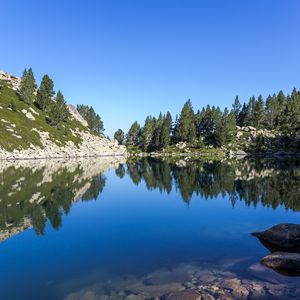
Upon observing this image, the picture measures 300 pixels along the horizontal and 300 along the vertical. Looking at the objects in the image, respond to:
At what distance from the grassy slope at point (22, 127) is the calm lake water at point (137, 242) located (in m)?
82.4

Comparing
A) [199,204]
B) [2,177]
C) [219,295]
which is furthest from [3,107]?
[219,295]

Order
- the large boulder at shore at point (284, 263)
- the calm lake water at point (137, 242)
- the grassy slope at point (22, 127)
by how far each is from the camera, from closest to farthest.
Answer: the calm lake water at point (137, 242) → the large boulder at shore at point (284, 263) → the grassy slope at point (22, 127)

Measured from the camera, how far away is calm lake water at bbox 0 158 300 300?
1658 cm

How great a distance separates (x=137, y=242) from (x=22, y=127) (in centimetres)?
12921

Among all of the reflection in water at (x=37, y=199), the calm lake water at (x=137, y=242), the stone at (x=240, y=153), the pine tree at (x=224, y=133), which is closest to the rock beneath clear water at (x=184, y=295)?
the calm lake water at (x=137, y=242)

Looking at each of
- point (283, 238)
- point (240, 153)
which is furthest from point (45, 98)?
point (283, 238)

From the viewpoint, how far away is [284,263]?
18922mm

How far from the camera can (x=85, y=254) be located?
22.1 m

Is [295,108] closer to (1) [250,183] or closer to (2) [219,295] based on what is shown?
(1) [250,183]

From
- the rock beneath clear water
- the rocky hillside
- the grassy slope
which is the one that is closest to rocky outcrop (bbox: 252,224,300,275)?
the rock beneath clear water

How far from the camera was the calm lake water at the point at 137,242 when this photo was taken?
16.6 metres

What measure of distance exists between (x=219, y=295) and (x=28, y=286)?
9.88m

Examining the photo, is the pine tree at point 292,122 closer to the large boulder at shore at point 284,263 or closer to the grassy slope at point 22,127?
the grassy slope at point 22,127

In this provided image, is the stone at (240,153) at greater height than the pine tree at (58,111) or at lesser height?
lesser
